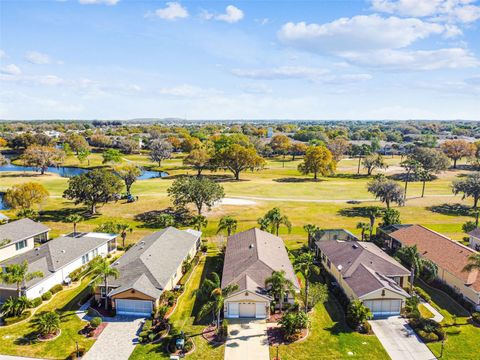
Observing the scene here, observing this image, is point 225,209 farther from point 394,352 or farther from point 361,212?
point 394,352

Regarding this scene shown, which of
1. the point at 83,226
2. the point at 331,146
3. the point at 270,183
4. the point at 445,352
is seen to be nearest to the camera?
the point at 445,352

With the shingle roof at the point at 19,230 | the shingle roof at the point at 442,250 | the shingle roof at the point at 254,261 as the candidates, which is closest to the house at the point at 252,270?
the shingle roof at the point at 254,261

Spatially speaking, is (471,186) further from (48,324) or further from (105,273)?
(48,324)

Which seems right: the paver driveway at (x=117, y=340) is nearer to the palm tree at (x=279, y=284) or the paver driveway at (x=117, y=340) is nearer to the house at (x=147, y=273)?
the house at (x=147, y=273)

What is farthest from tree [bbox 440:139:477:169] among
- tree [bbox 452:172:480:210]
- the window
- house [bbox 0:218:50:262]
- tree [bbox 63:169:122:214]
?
the window

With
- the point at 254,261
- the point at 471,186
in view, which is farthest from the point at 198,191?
the point at 471,186

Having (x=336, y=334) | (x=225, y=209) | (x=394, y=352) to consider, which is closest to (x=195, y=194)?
(x=225, y=209)

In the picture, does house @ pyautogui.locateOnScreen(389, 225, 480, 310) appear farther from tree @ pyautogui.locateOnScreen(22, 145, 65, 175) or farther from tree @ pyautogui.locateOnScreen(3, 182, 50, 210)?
tree @ pyautogui.locateOnScreen(22, 145, 65, 175)
